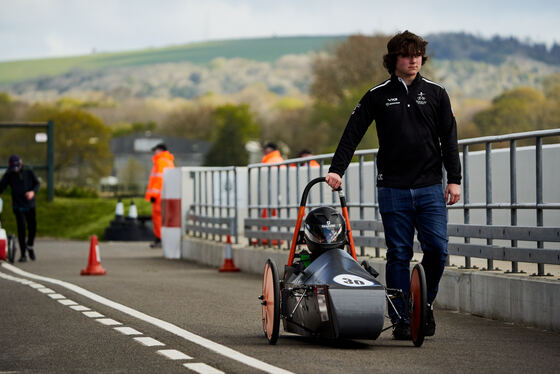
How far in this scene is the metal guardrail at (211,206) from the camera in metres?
22.2

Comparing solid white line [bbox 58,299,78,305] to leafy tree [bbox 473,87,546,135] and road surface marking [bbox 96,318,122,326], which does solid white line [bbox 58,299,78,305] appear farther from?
leafy tree [bbox 473,87,546,135]

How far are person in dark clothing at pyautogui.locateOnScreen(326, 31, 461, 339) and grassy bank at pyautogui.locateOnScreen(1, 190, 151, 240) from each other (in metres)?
28.5

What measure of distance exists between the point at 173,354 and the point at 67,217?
3354 centimetres

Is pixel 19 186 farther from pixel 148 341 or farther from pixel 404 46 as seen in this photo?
pixel 404 46

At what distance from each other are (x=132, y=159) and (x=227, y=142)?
26574 mm

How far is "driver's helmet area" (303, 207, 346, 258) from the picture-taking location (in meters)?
9.09

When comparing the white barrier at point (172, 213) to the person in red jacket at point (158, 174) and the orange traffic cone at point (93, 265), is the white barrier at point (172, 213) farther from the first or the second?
the orange traffic cone at point (93, 265)

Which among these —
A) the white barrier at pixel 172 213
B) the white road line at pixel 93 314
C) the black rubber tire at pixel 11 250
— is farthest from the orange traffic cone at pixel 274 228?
the white road line at pixel 93 314

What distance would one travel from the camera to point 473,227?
12047mm

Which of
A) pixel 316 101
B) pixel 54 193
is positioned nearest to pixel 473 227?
pixel 54 193

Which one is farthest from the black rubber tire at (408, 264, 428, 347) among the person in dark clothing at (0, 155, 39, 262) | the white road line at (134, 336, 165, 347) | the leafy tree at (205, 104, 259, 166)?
the leafy tree at (205, 104, 259, 166)

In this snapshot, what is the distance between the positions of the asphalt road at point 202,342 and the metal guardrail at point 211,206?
21.4 feet

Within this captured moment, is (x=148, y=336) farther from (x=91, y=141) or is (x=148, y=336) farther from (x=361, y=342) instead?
(x=91, y=141)

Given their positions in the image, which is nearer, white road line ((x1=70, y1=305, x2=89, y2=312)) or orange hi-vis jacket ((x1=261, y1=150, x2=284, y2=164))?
white road line ((x1=70, y1=305, x2=89, y2=312))
